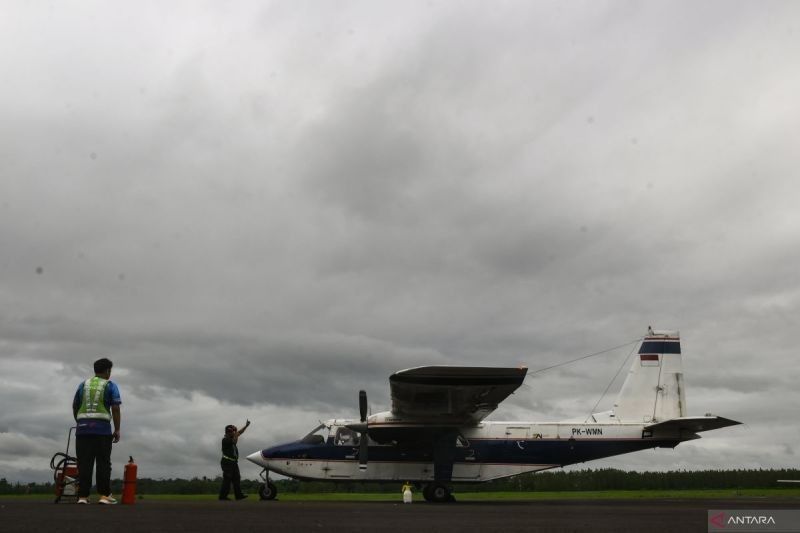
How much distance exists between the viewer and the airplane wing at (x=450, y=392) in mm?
16422

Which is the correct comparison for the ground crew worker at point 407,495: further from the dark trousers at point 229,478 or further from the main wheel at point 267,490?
the dark trousers at point 229,478

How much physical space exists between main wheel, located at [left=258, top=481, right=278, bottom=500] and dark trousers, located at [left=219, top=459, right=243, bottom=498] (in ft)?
5.94

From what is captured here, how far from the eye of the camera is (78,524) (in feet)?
21.8

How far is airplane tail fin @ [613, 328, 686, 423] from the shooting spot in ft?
74.6

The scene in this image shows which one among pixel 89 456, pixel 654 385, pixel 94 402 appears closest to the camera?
pixel 89 456

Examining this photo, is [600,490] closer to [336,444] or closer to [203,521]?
[336,444]

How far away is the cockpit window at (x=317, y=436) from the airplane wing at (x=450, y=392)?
2.88 meters

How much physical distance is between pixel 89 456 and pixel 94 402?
2.57 feet

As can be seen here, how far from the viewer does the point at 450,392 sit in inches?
746

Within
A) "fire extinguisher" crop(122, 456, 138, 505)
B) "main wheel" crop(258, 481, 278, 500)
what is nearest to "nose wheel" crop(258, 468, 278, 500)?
"main wheel" crop(258, 481, 278, 500)

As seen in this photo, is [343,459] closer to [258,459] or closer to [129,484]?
[258,459]

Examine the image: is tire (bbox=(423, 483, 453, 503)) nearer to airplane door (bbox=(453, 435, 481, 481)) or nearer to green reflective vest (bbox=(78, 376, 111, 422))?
airplane door (bbox=(453, 435, 481, 481))

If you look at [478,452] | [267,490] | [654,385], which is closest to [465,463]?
[478,452]

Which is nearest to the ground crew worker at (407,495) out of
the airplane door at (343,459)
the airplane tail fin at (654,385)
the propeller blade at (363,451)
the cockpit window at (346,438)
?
the propeller blade at (363,451)
